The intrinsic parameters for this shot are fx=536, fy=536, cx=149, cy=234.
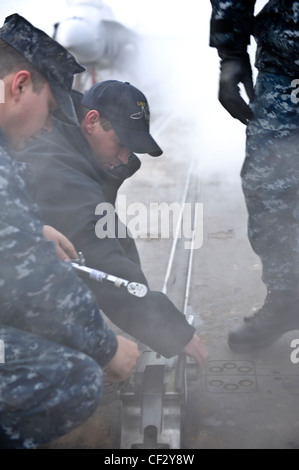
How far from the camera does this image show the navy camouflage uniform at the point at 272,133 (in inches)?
74.9

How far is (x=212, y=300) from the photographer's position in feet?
8.68

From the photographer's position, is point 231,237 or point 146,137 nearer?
point 146,137

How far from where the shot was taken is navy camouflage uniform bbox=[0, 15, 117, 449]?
127 cm

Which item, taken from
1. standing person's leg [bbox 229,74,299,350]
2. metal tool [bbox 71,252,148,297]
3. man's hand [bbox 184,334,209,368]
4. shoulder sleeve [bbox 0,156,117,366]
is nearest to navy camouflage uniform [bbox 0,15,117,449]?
shoulder sleeve [bbox 0,156,117,366]

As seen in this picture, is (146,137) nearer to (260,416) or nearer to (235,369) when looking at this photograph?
(235,369)

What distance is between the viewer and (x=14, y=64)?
141cm

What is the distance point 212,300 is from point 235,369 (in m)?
0.61

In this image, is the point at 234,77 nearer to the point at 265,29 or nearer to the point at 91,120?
the point at 265,29

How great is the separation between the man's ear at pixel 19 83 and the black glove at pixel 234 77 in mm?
834

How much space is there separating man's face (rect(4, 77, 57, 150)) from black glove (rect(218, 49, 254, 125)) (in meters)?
0.74

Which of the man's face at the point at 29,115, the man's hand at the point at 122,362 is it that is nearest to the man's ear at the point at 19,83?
the man's face at the point at 29,115

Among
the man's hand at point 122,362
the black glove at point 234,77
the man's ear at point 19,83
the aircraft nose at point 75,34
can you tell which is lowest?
the aircraft nose at point 75,34

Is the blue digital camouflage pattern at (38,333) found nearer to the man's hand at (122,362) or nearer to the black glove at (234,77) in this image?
the man's hand at (122,362)

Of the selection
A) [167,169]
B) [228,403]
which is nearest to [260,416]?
[228,403]
